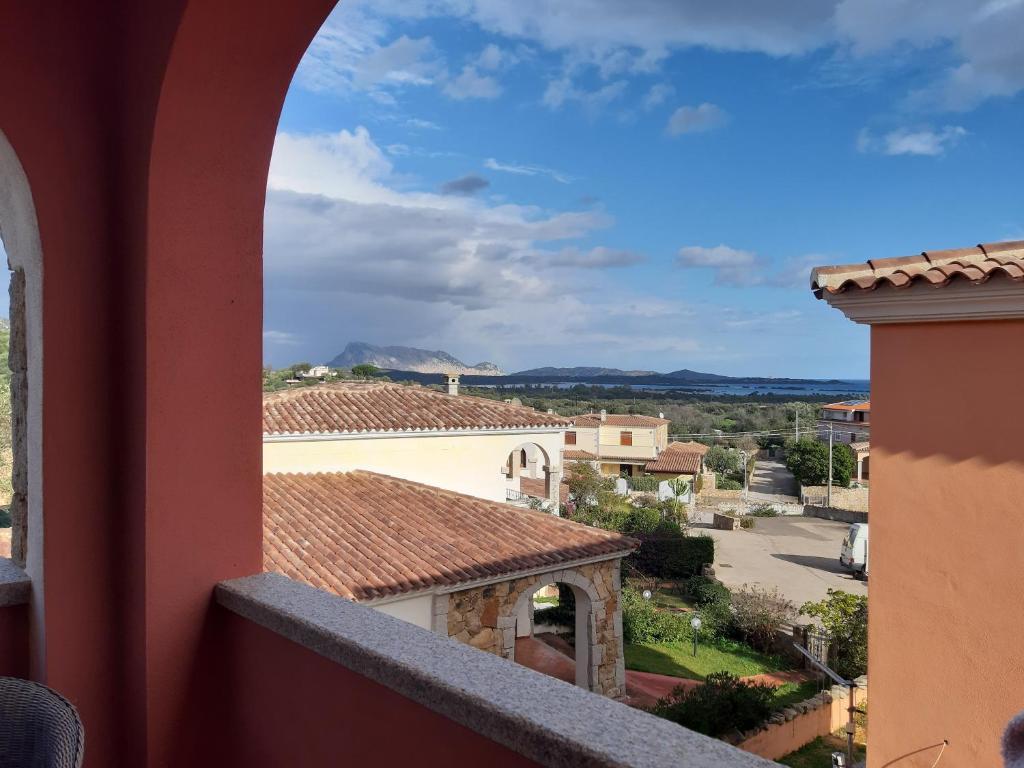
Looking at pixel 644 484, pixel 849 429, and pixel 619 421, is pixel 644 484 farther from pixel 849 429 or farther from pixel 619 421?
pixel 849 429

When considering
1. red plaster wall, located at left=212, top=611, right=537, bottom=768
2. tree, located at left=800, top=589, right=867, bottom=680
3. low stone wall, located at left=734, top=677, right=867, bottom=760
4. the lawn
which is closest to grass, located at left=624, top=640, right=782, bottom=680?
tree, located at left=800, top=589, right=867, bottom=680

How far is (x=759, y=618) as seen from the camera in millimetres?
12695

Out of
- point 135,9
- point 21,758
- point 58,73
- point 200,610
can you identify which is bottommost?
point 21,758

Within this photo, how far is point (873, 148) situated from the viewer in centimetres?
3391

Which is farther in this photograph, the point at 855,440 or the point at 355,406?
the point at 855,440

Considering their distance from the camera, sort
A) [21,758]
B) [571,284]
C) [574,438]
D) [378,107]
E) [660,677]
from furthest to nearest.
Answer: [571,284]
[574,438]
[378,107]
[660,677]
[21,758]

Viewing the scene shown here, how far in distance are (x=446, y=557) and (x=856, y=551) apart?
1560 centimetres

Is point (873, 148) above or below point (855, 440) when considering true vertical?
above

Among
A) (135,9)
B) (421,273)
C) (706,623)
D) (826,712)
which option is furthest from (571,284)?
(135,9)

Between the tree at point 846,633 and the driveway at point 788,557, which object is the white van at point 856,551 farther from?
the tree at point 846,633

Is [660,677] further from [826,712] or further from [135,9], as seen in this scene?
[135,9]

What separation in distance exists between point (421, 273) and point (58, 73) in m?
33.2

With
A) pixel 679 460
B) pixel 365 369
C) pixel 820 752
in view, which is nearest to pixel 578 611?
pixel 820 752

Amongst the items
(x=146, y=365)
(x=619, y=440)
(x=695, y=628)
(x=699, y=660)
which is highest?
(x=146, y=365)
